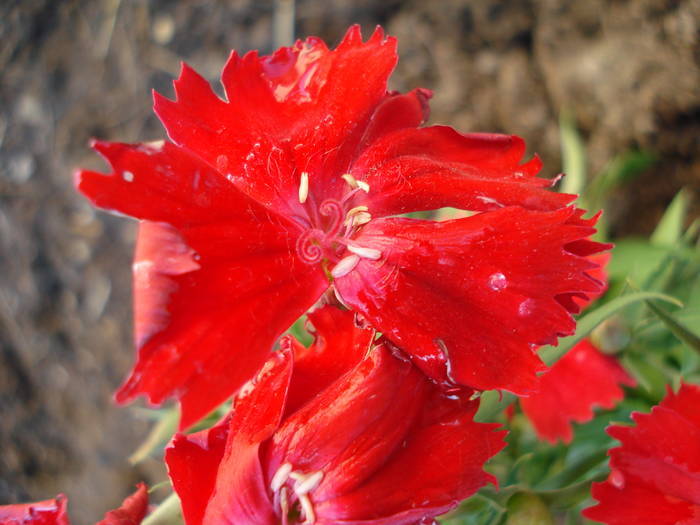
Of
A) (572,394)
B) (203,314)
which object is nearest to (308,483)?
(203,314)

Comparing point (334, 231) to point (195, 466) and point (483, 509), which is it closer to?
point (195, 466)

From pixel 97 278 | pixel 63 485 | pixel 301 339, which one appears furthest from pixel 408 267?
pixel 63 485

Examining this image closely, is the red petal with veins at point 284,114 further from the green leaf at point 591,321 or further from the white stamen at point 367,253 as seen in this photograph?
the green leaf at point 591,321

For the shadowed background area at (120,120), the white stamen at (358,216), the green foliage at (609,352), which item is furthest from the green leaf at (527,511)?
the shadowed background area at (120,120)

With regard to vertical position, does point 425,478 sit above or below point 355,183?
below

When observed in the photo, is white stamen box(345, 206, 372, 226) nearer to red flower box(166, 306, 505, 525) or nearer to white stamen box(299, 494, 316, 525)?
red flower box(166, 306, 505, 525)

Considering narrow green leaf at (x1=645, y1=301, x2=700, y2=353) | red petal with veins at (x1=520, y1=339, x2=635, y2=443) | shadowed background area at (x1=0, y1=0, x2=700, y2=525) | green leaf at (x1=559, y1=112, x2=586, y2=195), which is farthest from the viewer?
shadowed background area at (x1=0, y1=0, x2=700, y2=525)

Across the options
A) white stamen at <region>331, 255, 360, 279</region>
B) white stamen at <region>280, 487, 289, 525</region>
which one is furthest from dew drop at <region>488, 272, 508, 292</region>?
white stamen at <region>280, 487, 289, 525</region>
